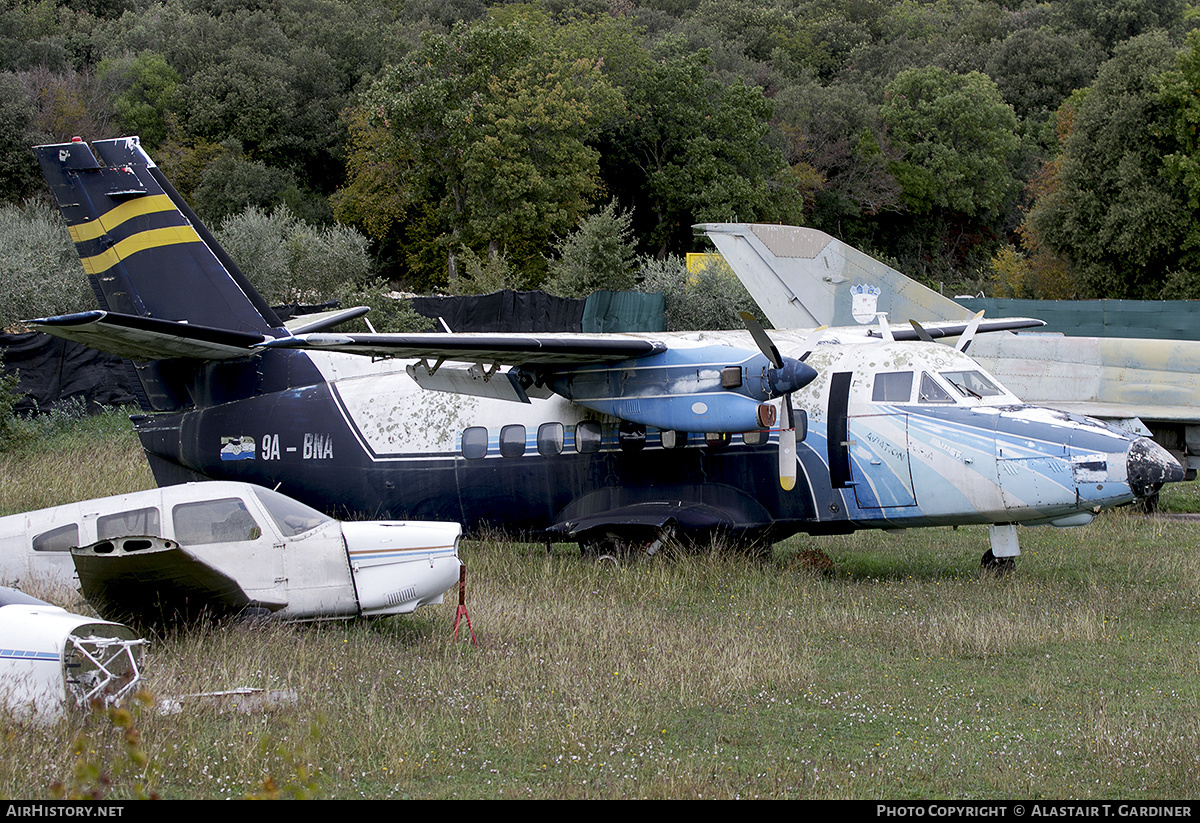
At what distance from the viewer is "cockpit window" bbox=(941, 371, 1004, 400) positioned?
13.5 metres

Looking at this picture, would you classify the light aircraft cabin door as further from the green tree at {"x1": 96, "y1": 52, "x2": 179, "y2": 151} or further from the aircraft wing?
the green tree at {"x1": 96, "y1": 52, "x2": 179, "y2": 151}

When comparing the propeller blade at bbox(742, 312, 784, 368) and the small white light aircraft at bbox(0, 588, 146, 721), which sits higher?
the propeller blade at bbox(742, 312, 784, 368)

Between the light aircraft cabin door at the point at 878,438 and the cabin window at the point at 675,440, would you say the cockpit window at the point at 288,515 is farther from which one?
the light aircraft cabin door at the point at 878,438

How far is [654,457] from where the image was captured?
48.3 ft

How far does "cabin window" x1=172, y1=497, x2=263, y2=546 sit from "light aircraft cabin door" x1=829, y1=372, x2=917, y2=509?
7.08 metres

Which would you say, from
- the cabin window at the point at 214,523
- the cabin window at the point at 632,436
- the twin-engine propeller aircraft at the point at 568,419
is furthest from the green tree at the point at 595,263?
the cabin window at the point at 214,523

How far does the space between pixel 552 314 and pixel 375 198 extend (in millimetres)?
30720

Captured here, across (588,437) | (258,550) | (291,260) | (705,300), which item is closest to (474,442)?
(588,437)

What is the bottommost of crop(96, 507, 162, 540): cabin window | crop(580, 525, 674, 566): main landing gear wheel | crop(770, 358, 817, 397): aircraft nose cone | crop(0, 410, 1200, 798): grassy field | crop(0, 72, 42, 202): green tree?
crop(580, 525, 674, 566): main landing gear wheel

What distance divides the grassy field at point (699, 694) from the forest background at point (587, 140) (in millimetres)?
20381

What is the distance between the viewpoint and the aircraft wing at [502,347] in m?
12.5

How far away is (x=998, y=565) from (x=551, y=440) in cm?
603

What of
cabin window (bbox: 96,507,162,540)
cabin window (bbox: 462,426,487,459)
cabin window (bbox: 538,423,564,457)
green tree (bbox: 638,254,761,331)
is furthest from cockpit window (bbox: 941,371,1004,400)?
green tree (bbox: 638,254,761,331)
